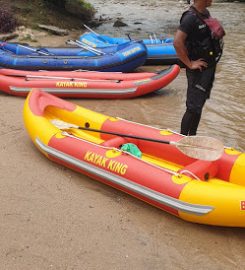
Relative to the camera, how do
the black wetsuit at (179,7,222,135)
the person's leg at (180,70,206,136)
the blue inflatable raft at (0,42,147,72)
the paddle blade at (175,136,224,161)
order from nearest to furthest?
1. the paddle blade at (175,136,224,161)
2. the black wetsuit at (179,7,222,135)
3. the person's leg at (180,70,206,136)
4. the blue inflatable raft at (0,42,147,72)

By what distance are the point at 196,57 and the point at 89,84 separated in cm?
281

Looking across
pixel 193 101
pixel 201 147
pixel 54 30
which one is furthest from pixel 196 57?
pixel 54 30

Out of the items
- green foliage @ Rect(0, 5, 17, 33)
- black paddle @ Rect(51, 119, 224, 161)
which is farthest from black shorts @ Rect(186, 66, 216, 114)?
green foliage @ Rect(0, 5, 17, 33)

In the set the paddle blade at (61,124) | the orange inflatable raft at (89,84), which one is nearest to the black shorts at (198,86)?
the paddle blade at (61,124)

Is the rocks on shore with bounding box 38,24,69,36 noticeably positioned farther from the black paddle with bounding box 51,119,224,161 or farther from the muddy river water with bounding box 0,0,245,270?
the black paddle with bounding box 51,119,224,161

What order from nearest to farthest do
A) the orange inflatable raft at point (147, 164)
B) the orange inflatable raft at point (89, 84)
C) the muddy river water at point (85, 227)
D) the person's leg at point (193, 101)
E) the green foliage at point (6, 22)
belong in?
1. the muddy river water at point (85, 227)
2. the orange inflatable raft at point (147, 164)
3. the person's leg at point (193, 101)
4. the orange inflatable raft at point (89, 84)
5. the green foliage at point (6, 22)

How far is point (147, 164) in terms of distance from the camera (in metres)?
3.46

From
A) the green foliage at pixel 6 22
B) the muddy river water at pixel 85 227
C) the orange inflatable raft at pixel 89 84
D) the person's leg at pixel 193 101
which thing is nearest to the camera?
the muddy river water at pixel 85 227

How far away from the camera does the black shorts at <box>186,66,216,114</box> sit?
3.80m

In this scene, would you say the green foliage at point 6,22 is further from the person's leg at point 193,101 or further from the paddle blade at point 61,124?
the person's leg at point 193,101

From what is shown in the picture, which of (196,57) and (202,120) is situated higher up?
(196,57)

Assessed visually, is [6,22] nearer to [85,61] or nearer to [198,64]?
[85,61]

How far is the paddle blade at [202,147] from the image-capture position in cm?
335

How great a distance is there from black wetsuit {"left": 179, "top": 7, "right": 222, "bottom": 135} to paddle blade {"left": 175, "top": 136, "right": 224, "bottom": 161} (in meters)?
0.55
